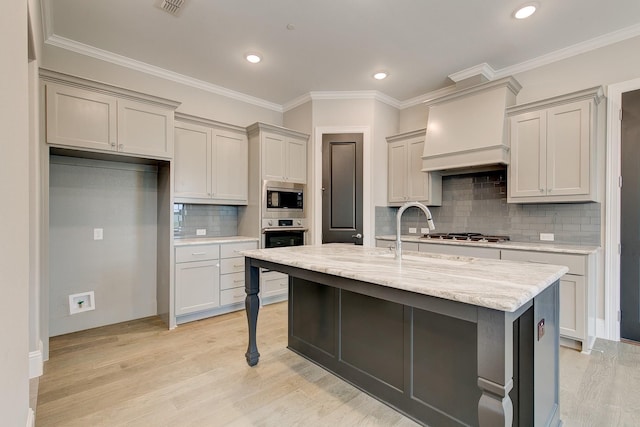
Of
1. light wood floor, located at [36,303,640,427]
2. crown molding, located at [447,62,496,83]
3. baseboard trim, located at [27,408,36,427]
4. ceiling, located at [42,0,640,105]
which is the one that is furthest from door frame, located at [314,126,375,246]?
baseboard trim, located at [27,408,36,427]

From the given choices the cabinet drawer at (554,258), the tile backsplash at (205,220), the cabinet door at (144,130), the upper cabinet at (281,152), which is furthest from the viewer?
the upper cabinet at (281,152)

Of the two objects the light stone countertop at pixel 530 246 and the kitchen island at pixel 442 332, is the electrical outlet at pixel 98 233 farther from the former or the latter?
the light stone countertop at pixel 530 246

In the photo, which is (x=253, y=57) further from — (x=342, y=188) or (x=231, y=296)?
(x=231, y=296)

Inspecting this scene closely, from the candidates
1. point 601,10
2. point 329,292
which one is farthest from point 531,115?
point 329,292

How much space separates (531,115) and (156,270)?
444 cm

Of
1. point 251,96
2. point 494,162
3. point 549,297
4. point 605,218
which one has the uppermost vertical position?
point 251,96

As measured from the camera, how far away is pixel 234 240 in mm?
3742

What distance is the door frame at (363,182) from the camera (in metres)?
4.29

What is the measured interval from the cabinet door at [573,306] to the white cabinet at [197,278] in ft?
11.4

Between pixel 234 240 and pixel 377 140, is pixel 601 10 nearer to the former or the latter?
pixel 377 140

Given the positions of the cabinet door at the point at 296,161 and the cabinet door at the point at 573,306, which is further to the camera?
the cabinet door at the point at 296,161

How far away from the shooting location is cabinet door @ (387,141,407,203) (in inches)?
171

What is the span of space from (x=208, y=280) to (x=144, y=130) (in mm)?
1723

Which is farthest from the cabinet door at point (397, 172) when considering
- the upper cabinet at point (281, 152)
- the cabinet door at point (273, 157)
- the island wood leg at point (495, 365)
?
the island wood leg at point (495, 365)
